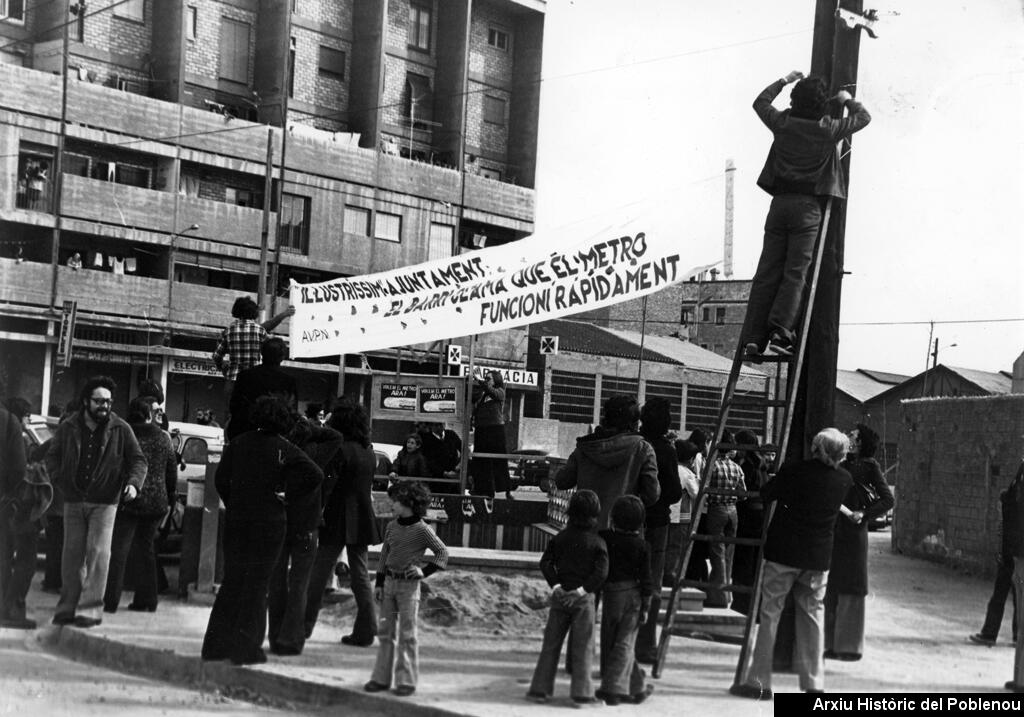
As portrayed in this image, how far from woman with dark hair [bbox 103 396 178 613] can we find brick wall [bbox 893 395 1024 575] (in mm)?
9665

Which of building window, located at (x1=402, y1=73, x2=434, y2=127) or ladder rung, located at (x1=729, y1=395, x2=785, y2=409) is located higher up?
building window, located at (x1=402, y1=73, x2=434, y2=127)

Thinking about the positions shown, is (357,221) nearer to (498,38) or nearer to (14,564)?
(498,38)

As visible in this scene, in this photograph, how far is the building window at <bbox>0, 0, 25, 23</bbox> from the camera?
125ft

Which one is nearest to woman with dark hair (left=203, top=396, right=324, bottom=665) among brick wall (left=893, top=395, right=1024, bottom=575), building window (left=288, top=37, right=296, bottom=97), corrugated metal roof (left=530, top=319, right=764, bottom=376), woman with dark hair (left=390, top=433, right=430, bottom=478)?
woman with dark hair (left=390, top=433, right=430, bottom=478)

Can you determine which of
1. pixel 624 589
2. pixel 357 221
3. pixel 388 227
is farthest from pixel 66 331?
pixel 624 589

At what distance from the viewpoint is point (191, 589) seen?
10.9 meters

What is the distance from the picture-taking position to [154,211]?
38875mm

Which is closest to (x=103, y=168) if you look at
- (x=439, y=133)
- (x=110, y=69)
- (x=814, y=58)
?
(x=110, y=69)

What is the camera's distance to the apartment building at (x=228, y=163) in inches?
1438

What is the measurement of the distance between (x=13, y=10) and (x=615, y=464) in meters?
35.2

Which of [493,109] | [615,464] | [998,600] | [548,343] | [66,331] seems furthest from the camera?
[493,109]

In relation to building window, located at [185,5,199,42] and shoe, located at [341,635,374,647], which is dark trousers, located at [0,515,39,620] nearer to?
shoe, located at [341,635,374,647]

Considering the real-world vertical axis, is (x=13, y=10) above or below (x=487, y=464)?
above

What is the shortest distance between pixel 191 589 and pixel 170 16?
106 ft
